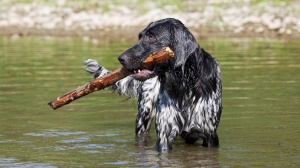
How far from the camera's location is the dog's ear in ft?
25.9

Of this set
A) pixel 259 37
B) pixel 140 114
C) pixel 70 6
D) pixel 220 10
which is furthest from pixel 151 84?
pixel 70 6

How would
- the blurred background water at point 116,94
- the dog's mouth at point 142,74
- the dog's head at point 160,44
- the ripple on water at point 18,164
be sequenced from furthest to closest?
the blurred background water at point 116,94 < the ripple on water at point 18,164 < the dog's mouth at point 142,74 < the dog's head at point 160,44

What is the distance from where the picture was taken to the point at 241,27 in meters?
24.0

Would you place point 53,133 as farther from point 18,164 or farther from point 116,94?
point 116,94

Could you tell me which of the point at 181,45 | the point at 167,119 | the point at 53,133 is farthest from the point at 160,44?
the point at 53,133

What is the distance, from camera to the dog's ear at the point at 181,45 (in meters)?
7.89

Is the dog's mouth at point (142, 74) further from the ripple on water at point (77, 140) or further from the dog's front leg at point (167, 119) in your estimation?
the ripple on water at point (77, 140)

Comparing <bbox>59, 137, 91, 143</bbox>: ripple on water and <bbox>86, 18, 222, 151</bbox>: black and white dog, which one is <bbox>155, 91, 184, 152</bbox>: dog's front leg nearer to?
<bbox>86, 18, 222, 151</bbox>: black and white dog

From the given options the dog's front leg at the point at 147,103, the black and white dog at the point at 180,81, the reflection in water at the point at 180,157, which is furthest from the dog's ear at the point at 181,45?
the dog's front leg at the point at 147,103

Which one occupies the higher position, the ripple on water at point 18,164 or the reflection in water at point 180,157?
the ripple on water at point 18,164

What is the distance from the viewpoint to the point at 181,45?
7.88m

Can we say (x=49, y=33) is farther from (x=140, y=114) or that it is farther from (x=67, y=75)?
(x=140, y=114)

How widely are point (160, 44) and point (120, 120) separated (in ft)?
10.7

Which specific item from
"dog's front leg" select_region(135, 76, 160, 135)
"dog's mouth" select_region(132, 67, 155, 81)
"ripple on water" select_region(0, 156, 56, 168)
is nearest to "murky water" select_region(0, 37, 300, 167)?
"ripple on water" select_region(0, 156, 56, 168)
